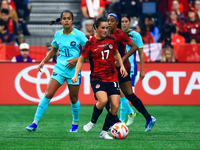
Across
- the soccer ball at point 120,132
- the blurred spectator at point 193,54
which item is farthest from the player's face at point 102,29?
the blurred spectator at point 193,54

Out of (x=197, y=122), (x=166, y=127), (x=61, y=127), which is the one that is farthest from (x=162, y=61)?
(x=61, y=127)

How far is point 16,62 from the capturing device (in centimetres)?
1161

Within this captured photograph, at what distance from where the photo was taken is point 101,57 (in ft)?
19.8

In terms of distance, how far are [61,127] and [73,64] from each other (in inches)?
55.8

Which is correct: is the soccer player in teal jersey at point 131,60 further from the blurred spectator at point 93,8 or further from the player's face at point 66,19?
the blurred spectator at point 93,8

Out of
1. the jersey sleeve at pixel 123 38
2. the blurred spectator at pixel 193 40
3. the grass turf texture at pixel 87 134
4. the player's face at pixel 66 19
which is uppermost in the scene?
the player's face at pixel 66 19

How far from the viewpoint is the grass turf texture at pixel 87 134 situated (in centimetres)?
536

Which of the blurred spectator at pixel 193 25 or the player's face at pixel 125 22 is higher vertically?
the player's face at pixel 125 22

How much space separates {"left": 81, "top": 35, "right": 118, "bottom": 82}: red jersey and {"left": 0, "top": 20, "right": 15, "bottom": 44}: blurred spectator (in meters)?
7.91

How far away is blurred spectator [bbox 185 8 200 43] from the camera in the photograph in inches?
550

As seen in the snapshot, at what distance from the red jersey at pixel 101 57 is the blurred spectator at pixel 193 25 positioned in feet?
26.3

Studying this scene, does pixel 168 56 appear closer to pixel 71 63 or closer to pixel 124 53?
pixel 124 53

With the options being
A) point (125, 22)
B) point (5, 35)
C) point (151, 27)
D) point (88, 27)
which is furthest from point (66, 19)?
point (5, 35)

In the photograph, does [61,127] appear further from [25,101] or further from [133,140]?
[25,101]
